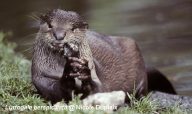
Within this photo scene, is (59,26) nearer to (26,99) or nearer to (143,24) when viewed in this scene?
(26,99)

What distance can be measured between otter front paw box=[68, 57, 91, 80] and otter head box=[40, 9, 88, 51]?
4.5 inches

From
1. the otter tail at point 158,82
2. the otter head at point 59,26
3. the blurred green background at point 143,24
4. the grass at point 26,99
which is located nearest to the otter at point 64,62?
the otter head at point 59,26

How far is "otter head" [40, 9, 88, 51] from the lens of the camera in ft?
14.5

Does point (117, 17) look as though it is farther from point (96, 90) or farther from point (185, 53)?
point (96, 90)

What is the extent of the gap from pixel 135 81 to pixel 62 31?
1.19 meters

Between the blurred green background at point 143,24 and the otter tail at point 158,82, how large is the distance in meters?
0.18

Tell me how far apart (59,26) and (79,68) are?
295mm

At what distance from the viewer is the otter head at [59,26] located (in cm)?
442

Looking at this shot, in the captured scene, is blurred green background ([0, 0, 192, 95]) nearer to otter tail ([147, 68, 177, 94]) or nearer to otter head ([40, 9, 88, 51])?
otter tail ([147, 68, 177, 94])

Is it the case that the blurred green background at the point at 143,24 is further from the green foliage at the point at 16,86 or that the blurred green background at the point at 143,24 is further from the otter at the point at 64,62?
the otter at the point at 64,62

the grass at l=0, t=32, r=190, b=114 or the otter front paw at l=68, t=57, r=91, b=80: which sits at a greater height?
the otter front paw at l=68, t=57, r=91, b=80

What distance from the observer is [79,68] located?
4.45m

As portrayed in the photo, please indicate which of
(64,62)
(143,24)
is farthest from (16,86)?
(143,24)

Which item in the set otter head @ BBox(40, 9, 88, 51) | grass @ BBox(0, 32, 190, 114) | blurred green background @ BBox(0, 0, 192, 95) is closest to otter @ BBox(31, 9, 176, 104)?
otter head @ BBox(40, 9, 88, 51)
